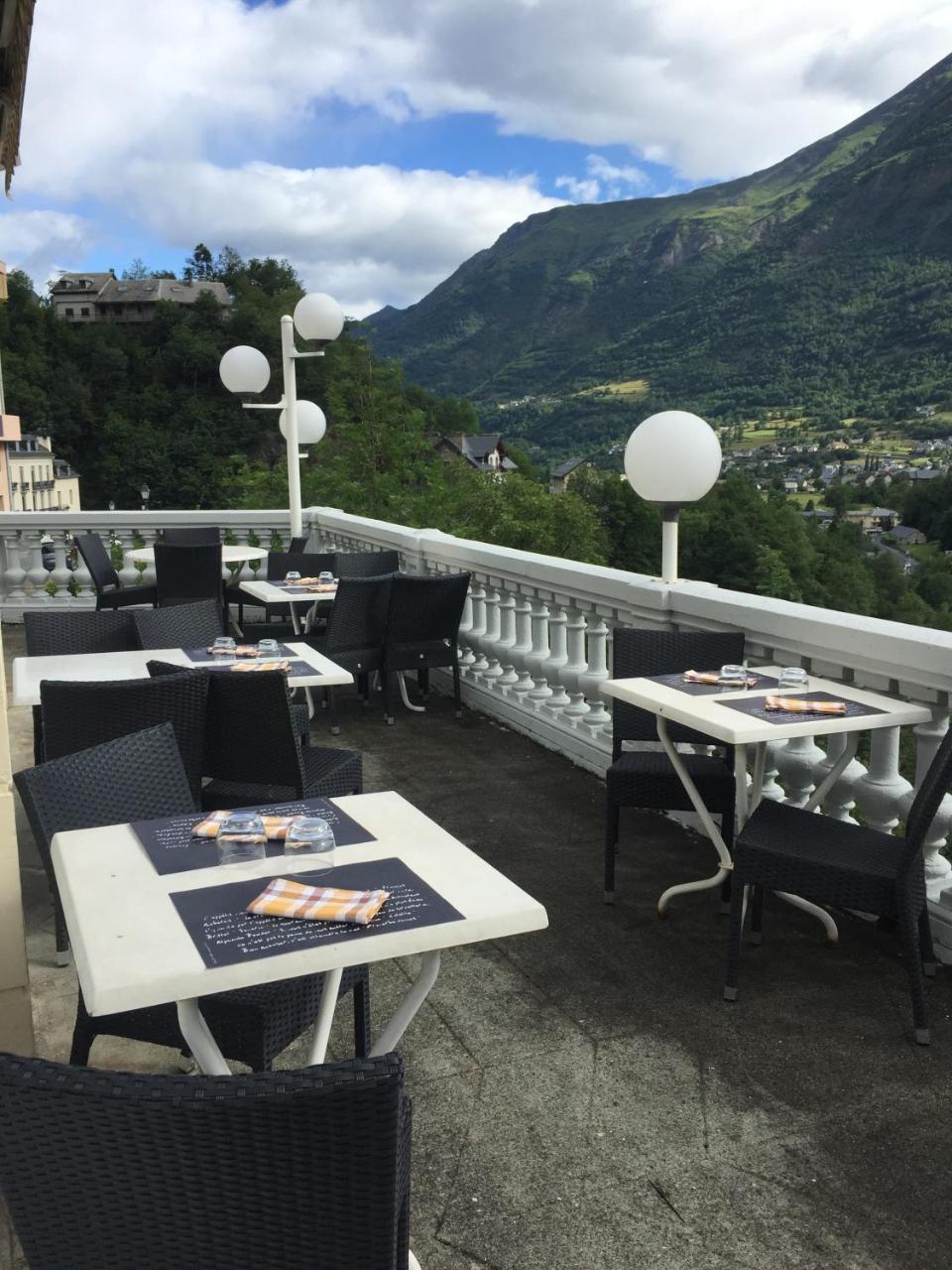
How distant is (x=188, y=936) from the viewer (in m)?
1.76

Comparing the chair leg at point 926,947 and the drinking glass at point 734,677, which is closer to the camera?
the chair leg at point 926,947

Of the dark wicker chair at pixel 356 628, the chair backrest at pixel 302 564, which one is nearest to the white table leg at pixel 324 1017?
the dark wicker chair at pixel 356 628

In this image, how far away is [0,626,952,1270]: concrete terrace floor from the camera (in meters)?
2.20

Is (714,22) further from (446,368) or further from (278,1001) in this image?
(446,368)

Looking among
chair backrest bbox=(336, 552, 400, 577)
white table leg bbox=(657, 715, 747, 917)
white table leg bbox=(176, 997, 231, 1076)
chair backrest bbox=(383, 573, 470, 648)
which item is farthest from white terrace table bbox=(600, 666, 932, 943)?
chair backrest bbox=(336, 552, 400, 577)

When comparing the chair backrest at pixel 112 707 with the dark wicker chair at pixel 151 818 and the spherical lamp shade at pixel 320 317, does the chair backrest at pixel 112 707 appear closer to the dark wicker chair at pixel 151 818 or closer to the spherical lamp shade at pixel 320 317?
the dark wicker chair at pixel 151 818

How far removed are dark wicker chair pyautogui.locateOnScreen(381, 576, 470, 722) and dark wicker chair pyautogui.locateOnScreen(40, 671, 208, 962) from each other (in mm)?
2857

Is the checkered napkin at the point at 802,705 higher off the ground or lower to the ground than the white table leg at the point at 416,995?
higher

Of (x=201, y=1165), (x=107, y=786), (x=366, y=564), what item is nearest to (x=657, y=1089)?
(x=107, y=786)

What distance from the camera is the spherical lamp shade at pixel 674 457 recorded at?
4527mm

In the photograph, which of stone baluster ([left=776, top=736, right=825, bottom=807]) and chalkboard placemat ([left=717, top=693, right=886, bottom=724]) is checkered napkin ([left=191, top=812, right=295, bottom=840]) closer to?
chalkboard placemat ([left=717, top=693, right=886, bottom=724])

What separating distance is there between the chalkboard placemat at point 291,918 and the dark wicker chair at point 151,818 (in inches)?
11.9

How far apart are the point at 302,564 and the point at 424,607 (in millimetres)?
1748

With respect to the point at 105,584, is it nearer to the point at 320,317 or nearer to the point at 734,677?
the point at 320,317
